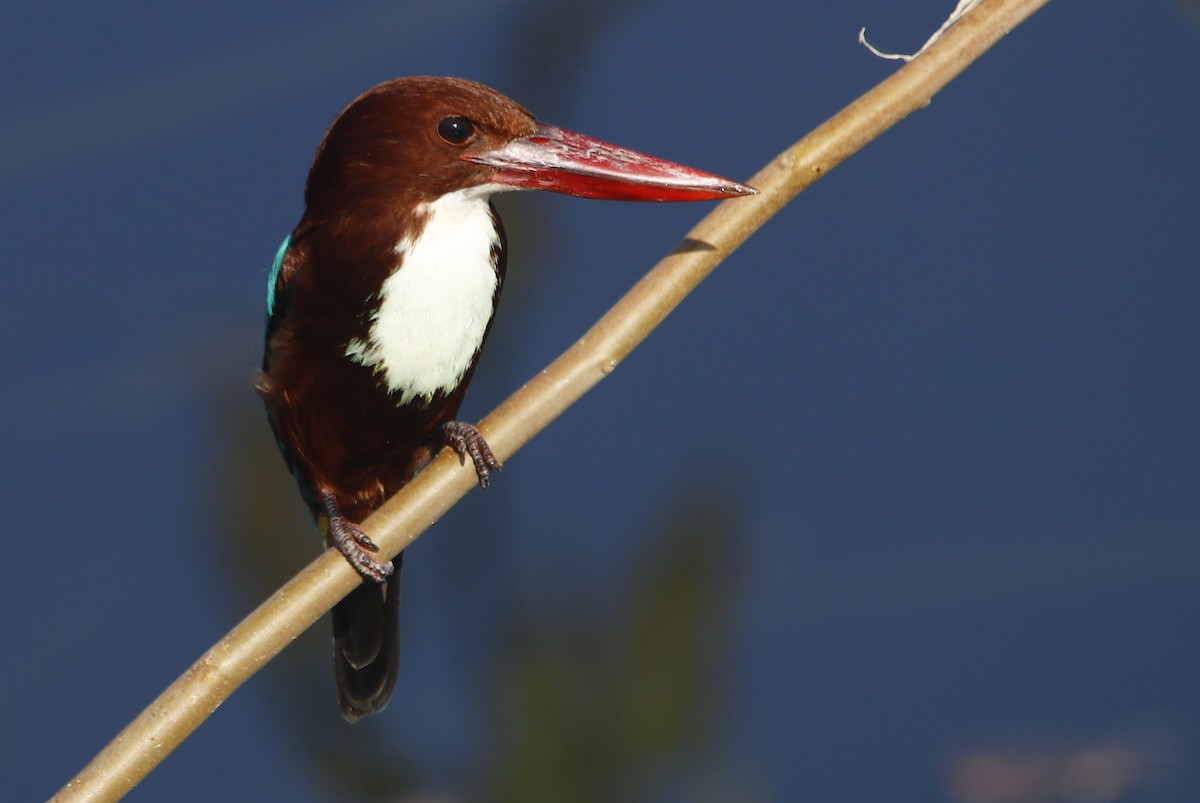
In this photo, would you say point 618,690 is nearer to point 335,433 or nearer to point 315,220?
point 335,433

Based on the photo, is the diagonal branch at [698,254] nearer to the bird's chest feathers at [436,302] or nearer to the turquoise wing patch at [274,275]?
the bird's chest feathers at [436,302]

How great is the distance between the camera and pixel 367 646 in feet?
5.17

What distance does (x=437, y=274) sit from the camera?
51.5 inches

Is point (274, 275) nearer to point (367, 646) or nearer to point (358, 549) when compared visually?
point (358, 549)

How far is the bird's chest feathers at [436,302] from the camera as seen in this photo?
4.27 ft

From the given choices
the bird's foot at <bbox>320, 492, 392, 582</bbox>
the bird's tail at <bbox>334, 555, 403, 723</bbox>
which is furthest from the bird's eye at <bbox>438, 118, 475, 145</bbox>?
the bird's tail at <bbox>334, 555, 403, 723</bbox>

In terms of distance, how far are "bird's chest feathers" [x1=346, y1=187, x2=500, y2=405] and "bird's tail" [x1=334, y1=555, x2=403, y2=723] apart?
0.91ft

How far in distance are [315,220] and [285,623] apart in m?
0.41

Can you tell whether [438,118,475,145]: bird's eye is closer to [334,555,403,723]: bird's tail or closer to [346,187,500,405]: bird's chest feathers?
[346,187,500,405]: bird's chest feathers

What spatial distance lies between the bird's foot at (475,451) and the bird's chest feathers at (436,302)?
0.07 meters

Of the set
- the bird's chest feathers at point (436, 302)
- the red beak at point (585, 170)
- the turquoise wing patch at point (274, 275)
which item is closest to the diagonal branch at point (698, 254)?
the red beak at point (585, 170)

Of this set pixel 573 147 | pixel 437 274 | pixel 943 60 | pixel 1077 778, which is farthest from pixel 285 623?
pixel 1077 778

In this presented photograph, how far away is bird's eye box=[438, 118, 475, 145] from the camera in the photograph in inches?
50.2

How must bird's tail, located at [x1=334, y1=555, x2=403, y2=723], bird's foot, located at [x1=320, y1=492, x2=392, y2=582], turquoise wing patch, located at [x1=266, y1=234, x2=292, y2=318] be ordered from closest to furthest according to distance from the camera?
bird's foot, located at [x1=320, y1=492, x2=392, y2=582] → turquoise wing patch, located at [x1=266, y1=234, x2=292, y2=318] → bird's tail, located at [x1=334, y1=555, x2=403, y2=723]
